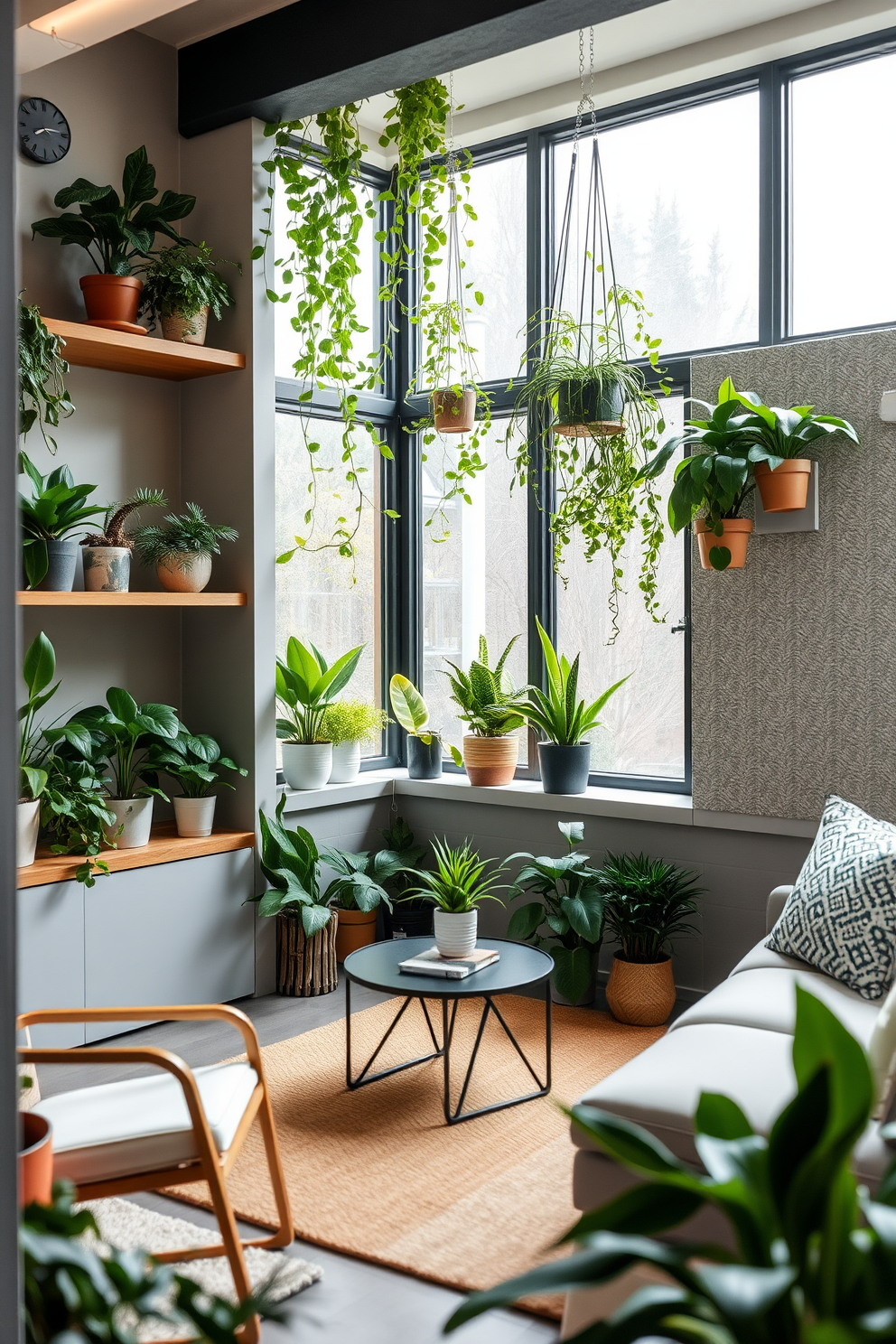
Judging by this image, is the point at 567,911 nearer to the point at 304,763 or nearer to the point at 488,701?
the point at 488,701

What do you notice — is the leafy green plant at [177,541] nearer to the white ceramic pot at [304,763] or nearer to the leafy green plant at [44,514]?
the leafy green plant at [44,514]

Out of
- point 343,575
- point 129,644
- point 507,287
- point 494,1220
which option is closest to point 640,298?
point 507,287

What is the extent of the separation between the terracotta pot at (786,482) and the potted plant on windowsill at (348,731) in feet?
5.88

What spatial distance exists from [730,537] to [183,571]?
1.78 meters

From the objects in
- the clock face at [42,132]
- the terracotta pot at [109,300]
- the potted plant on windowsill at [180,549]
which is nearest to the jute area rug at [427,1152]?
the potted plant on windowsill at [180,549]

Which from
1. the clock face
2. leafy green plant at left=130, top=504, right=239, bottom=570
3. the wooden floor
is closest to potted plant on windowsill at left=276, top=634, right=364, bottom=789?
leafy green plant at left=130, top=504, right=239, bottom=570

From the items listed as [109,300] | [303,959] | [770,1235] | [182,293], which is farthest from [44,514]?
[770,1235]

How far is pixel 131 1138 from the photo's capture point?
201 cm

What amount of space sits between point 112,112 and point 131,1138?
3401 millimetres

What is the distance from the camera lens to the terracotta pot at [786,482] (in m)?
3.52

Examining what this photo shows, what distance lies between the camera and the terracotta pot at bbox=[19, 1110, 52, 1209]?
1360 mm

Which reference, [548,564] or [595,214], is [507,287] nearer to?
[595,214]

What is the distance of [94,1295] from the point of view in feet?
3.14

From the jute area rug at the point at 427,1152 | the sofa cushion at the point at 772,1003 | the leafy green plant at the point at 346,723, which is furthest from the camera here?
the leafy green plant at the point at 346,723
